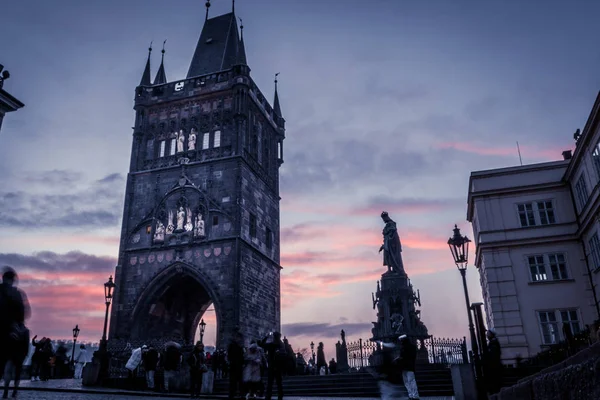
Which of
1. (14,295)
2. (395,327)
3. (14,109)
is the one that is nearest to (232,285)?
(395,327)

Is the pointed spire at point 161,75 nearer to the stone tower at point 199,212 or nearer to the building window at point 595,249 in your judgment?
the stone tower at point 199,212

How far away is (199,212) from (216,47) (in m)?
16.9

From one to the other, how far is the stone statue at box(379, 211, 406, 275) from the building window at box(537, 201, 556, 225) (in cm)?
811

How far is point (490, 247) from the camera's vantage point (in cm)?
2534

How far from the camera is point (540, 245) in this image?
81.8ft

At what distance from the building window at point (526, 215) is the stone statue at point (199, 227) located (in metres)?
19.4

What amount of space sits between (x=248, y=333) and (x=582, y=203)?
20333mm

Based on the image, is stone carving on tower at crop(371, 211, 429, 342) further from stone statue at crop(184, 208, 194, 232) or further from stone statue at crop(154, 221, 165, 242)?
stone statue at crop(154, 221, 165, 242)

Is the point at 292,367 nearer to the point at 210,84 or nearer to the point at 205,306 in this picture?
the point at 205,306

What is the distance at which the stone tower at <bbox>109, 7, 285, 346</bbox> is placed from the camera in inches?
1251

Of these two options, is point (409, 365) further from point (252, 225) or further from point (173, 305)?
point (173, 305)

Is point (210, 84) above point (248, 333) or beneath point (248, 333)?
above

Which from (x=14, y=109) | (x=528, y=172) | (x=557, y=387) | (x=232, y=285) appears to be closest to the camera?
(x=557, y=387)

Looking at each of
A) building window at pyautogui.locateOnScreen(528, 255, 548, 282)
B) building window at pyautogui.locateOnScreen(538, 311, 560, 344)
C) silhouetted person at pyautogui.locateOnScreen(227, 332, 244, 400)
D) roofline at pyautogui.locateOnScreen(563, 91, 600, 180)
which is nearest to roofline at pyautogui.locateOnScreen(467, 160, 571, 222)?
roofline at pyautogui.locateOnScreen(563, 91, 600, 180)
